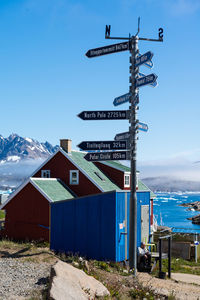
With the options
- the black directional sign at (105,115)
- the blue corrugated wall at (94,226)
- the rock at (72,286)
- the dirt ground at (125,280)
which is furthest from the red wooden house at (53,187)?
the rock at (72,286)

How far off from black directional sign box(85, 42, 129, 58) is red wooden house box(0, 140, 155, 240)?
40.8 feet

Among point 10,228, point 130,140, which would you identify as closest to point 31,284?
point 130,140

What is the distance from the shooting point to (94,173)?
97.8ft

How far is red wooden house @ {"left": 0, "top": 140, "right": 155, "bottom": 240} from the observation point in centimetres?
2494

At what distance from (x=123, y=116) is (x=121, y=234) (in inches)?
205

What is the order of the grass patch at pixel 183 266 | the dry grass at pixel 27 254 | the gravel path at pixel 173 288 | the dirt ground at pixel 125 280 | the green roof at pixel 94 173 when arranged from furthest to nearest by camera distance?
1. the green roof at pixel 94 173
2. the grass patch at pixel 183 266
3. the dry grass at pixel 27 254
4. the gravel path at pixel 173 288
5. the dirt ground at pixel 125 280

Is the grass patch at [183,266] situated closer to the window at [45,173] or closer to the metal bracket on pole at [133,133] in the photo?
the metal bracket on pole at [133,133]

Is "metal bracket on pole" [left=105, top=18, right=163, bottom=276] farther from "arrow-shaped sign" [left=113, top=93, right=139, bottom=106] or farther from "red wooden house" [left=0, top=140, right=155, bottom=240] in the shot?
"red wooden house" [left=0, top=140, right=155, bottom=240]

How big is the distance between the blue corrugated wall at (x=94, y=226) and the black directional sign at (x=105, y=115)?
3.54 metres

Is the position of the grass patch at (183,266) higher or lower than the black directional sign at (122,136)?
lower

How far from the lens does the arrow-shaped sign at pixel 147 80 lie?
11.8 metres

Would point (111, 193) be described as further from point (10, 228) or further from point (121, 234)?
point (10, 228)

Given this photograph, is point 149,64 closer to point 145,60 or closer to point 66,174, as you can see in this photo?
point 145,60

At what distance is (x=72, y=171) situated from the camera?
2895 cm
